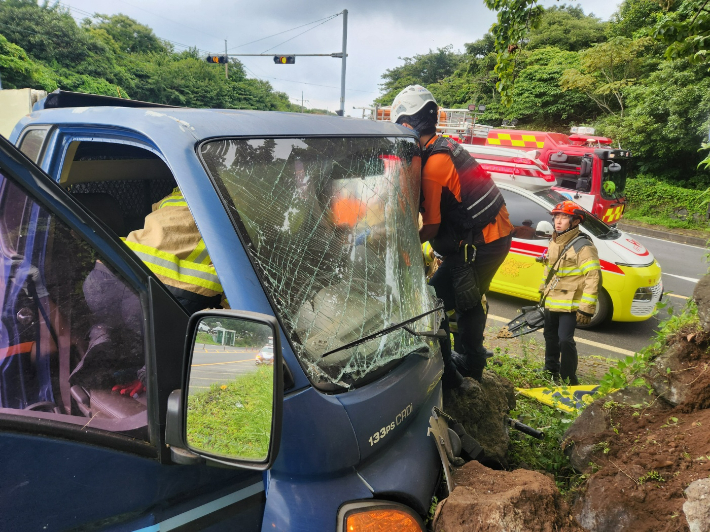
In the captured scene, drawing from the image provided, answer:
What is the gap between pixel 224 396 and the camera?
105 centimetres

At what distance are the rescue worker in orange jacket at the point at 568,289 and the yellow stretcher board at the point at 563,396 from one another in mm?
695

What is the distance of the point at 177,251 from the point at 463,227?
207 cm

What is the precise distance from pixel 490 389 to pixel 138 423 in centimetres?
243

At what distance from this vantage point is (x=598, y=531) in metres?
1.72

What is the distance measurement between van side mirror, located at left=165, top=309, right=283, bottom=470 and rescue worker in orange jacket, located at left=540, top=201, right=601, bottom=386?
4004mm

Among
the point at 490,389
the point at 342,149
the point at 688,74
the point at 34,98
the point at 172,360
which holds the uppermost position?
the point at 688,74

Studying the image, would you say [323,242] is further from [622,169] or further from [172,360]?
[622,169]

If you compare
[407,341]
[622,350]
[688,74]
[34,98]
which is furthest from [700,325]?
[688,74]

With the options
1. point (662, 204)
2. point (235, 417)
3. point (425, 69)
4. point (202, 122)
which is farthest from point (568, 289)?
point (425, 69)

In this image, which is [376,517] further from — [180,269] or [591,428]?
[591,428]

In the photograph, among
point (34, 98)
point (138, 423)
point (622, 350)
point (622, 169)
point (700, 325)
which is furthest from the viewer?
point (622, 169)

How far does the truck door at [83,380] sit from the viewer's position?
3.03 feet

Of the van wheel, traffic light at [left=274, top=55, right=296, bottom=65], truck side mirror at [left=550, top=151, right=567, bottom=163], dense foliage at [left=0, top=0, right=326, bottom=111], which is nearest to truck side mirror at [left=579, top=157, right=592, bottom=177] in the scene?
truck side mirror at [left=550, top=151, right=567, bottom=163]

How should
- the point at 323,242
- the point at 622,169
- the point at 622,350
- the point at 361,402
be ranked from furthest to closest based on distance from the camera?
the point at 622,169, the point at 622,350, the point at 323,242, the point at 361,402
